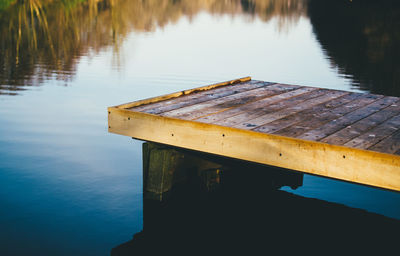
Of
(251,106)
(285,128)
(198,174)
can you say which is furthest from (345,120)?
(198,174)

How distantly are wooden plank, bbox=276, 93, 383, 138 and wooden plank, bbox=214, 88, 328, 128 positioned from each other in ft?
1.29

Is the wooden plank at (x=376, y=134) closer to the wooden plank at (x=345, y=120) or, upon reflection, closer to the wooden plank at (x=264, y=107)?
the wooden plank at (x=345, y=120)

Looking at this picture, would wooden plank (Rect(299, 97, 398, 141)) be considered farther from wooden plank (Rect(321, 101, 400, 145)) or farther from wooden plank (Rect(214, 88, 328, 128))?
wooden plank (Rect(214, 88, 328, 128))

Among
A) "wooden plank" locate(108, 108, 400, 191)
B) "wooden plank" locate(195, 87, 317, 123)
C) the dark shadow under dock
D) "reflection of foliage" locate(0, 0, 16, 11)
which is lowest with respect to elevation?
the dark shadow under dock

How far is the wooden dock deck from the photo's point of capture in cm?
469

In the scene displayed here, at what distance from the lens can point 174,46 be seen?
2386 centimetres

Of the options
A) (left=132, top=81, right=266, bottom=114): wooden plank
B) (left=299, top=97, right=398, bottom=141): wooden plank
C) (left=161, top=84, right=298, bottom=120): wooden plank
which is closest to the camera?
(left=299, top=97, right=398, bottom=141): wooden plank

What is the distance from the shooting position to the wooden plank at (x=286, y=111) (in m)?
5.45

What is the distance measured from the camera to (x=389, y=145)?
4.91 m

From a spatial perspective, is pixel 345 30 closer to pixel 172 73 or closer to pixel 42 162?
pixel 172 73

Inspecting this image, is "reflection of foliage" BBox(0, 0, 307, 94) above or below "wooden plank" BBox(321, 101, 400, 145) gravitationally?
below

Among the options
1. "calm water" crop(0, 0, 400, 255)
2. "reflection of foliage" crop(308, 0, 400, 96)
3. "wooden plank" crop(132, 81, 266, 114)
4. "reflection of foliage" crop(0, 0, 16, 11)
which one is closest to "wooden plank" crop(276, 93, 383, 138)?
"calm water" crop(0, 0, 400, 255)

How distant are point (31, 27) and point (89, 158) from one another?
20968mm

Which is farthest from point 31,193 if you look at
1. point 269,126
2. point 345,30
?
point 345,30
